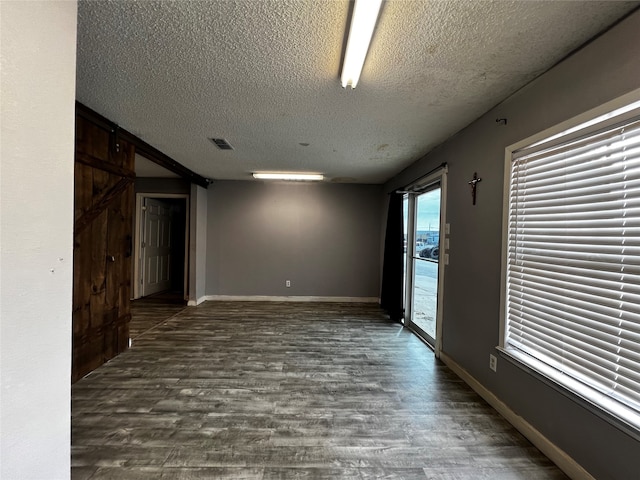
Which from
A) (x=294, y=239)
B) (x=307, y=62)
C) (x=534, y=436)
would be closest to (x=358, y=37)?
(x=307, y=62)

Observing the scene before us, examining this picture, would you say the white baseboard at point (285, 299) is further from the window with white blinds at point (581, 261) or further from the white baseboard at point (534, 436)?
the window with white blinds at point (581, 261)

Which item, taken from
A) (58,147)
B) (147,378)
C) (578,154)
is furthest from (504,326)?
(147,378)

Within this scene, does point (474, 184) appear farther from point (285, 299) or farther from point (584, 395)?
point (285, 299)

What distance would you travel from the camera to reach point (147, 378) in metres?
2.47

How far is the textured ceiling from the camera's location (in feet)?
4.26

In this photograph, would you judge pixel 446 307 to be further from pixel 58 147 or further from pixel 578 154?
pixel 58 147

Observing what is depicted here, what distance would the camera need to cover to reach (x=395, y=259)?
4500mm

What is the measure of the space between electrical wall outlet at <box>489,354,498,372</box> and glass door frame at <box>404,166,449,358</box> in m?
0.83

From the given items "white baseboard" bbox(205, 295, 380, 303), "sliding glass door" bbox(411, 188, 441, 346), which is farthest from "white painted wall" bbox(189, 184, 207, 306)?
"sliding glass door" bbox(411, 188, 441, 346)

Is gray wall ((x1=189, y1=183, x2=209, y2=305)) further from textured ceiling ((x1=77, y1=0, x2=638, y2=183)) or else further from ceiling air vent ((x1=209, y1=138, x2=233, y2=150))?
textured ceiling ((x1=77, y1=0, x2=638, y2=183))

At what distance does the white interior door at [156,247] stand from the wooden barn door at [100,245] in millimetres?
2847

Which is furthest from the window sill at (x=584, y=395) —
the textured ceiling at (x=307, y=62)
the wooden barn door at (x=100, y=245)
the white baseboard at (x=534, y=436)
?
the wooden barn door at (x=100, y=245)

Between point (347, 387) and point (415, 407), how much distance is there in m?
0.57

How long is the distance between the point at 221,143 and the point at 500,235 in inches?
116
